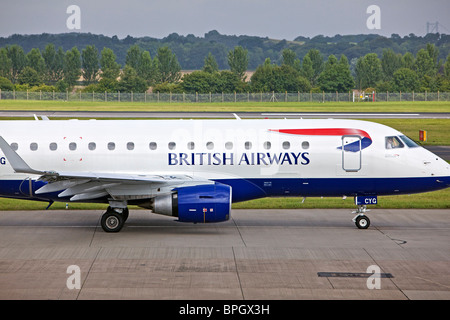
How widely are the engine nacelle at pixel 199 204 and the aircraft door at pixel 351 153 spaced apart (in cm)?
386

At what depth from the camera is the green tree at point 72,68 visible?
143 meters

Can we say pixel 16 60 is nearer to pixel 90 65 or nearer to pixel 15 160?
pixel 90 65

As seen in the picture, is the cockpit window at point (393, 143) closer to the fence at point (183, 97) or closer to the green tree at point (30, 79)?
the fence at point (183, 97)

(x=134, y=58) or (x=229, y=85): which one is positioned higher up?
(x=134, y=58)

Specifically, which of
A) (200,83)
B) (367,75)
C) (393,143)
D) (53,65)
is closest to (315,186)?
(393,143)

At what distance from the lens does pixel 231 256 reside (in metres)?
18.1

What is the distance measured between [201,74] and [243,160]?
93778mm

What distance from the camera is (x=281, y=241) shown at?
785 inches

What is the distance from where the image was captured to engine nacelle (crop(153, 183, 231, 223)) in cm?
1991

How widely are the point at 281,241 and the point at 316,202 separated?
7330 millimetres

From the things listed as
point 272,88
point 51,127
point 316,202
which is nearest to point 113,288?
point 51,127

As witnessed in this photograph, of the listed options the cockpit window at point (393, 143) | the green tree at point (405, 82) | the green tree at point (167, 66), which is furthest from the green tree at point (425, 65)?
the cockpit window at point (393, 143)
